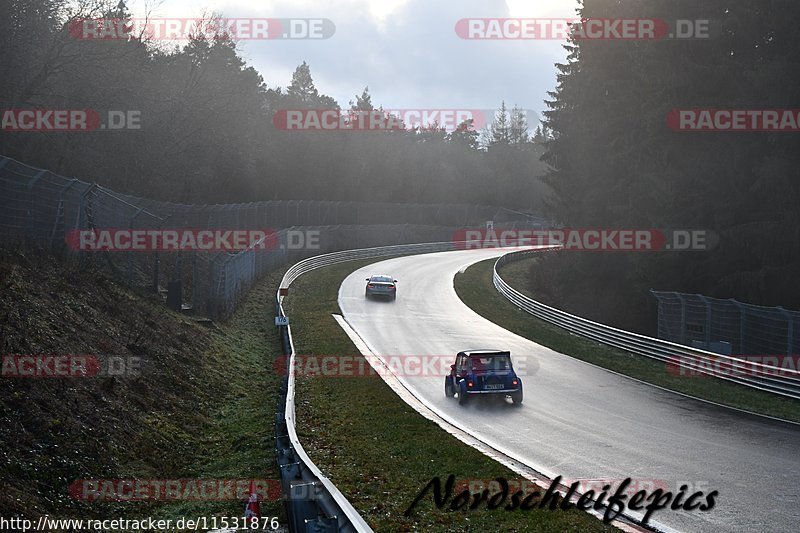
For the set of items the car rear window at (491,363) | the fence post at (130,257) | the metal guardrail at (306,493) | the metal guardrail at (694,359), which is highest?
the fence post at (130,257)

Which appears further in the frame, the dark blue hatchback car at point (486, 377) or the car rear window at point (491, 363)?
the car rear window at point (491, 363)

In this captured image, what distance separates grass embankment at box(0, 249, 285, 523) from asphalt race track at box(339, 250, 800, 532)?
4163 mm

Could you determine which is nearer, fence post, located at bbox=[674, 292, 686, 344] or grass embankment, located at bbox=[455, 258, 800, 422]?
grass embankment, located at bbox=[455, 258, 800, 422]

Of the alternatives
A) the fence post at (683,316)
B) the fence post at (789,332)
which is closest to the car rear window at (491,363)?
the fence post at (789,332)

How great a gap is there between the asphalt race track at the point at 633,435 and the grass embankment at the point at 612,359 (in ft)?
2.72

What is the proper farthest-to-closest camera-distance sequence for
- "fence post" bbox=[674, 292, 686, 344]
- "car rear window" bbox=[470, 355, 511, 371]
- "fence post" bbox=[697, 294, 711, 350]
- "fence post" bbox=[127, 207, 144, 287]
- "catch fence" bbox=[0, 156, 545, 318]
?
"fence post" bbox=[674, 292, 686, 344] → "fence post" bbox=[697, 294, 711, 350] → "fence post" bbox=[127, 207, 144, 287] → "car rear window" bbox=[470, 355, 511, 371] → "catch fence" bbox=[0, 156, 545, 318]

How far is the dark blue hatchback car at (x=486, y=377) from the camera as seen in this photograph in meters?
20.2

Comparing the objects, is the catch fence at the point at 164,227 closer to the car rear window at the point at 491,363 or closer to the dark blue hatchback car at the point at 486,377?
the dark blue hatchback car at the point at 486,377

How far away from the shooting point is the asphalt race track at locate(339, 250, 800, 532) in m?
10.8

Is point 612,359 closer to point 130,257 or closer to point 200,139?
point 130,257

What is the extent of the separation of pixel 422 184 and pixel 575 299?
66.5 meters

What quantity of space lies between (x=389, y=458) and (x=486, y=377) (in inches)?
284

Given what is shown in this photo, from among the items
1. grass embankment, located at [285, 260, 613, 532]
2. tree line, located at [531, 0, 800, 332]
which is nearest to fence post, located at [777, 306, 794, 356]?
grass embankment, located at [285, 260, 613, 532]

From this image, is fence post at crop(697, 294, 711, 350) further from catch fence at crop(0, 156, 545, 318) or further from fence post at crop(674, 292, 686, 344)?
catch fence at crop(0, 156, 545, 318)
